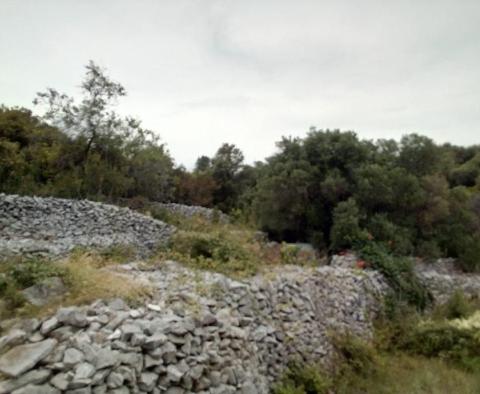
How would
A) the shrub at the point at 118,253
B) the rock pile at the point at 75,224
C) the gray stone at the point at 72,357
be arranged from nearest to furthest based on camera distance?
1. the gray stone at the point at 72,357
2. the shrub at the point at 118,253
3. the rock pile at the point at 75,224

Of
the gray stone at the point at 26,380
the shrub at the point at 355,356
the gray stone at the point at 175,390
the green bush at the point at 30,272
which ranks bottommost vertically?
the shrub at the point at 355,356

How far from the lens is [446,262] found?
35.2 feet

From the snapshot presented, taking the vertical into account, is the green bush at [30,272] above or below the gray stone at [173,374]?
above

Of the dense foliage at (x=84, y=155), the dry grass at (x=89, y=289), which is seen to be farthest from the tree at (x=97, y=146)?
the dry grass at (x=89, y=289)

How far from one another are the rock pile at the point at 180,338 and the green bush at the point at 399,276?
2345 mm

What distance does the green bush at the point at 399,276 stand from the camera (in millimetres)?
8289

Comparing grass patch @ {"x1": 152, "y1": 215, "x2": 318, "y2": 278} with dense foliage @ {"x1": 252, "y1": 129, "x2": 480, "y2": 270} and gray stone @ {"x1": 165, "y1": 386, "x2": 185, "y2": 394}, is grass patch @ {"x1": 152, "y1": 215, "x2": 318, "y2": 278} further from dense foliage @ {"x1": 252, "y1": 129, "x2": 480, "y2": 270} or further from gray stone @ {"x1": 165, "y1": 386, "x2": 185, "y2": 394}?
gray stone @ {"x1": 165, "y1": 386, "x2": 185, "y2": 394}

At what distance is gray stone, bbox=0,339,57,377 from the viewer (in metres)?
2.96

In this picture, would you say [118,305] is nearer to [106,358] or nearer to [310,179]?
[106,358]

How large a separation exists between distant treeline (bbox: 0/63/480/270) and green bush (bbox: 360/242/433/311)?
465 mm

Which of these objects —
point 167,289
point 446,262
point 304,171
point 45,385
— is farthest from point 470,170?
point 45,385

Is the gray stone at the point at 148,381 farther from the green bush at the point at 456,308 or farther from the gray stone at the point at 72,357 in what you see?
the green bush at the point at 456,308

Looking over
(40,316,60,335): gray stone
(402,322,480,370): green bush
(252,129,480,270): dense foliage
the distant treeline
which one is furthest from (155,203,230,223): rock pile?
(40,316,60,335): gray stone

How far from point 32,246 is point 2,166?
271 inches
